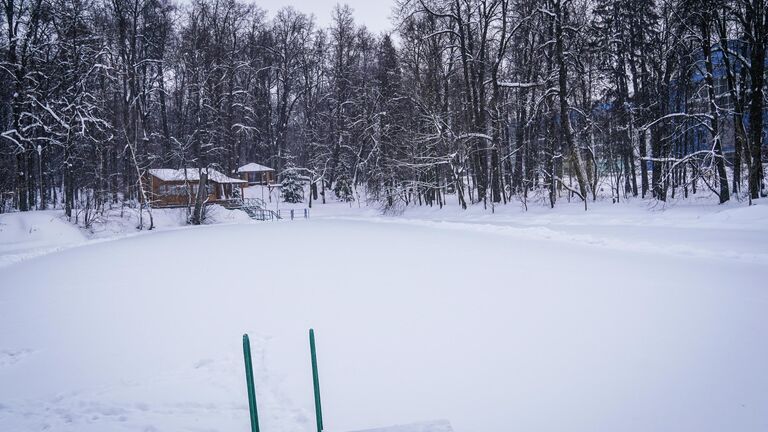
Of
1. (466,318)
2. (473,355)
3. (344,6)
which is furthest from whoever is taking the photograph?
(344,6)

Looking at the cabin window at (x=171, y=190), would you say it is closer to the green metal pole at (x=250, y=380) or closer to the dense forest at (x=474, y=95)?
the dense forest at (x=474, y=95)

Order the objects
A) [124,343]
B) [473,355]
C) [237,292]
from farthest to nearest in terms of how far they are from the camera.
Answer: [237,292] → [124,343] → [473,355]

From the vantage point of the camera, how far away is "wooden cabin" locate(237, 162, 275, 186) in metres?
49.8

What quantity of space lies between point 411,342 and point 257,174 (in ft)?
183

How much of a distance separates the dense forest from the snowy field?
364 inches

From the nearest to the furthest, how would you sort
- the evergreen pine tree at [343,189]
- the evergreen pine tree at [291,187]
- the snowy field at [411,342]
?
the snowy field at [411,342] → the evergreen pine tree at [343,189] → the evergreen pine tree at [291,187]

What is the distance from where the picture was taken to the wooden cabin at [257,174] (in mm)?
49778

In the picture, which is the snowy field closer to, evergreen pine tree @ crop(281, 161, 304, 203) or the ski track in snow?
the ski track in snow

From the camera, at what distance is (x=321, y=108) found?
171 feet

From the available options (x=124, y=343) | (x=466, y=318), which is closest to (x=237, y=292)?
(x=124, y=343)

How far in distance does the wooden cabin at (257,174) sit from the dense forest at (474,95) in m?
9.33

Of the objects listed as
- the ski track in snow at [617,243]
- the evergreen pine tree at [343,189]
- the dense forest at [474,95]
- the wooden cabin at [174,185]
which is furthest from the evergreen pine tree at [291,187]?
the ski track in snow at [617,243]

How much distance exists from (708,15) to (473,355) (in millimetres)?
18992

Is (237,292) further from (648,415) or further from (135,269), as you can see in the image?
(648,415)
